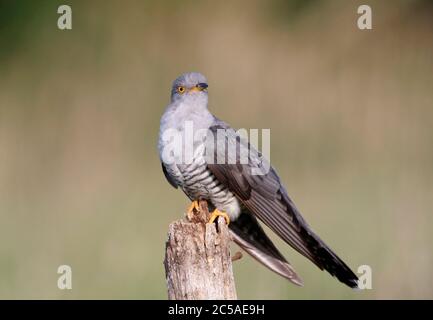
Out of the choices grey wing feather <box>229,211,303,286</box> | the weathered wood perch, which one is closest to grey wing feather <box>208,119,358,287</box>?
grey wing feather <box>229,211,303,286</box>

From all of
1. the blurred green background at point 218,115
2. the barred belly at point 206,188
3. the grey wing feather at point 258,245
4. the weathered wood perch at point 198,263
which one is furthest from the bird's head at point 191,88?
the blurred green background at point 218,115

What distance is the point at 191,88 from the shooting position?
Answer: 439 centimetres

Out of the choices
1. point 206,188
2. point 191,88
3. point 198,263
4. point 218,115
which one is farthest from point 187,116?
point 218,115

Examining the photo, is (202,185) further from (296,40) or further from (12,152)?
(296,40)

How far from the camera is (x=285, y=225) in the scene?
13.7 ft

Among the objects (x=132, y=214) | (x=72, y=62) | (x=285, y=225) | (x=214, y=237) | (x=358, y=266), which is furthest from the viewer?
(x=72, y=62)

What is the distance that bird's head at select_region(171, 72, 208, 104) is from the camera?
4.38 meters

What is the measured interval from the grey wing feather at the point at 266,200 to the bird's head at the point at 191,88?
0.16 metres

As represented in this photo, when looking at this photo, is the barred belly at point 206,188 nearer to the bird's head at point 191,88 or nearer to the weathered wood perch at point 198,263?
the bird's head at point 191,88

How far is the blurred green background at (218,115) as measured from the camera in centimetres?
522

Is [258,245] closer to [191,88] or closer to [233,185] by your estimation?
[233,185]

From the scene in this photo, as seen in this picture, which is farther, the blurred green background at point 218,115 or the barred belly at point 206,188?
the blurred green background at point 218,115

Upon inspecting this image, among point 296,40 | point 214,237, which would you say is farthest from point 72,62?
point 214,237

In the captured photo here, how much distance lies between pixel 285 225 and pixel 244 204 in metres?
0.22
